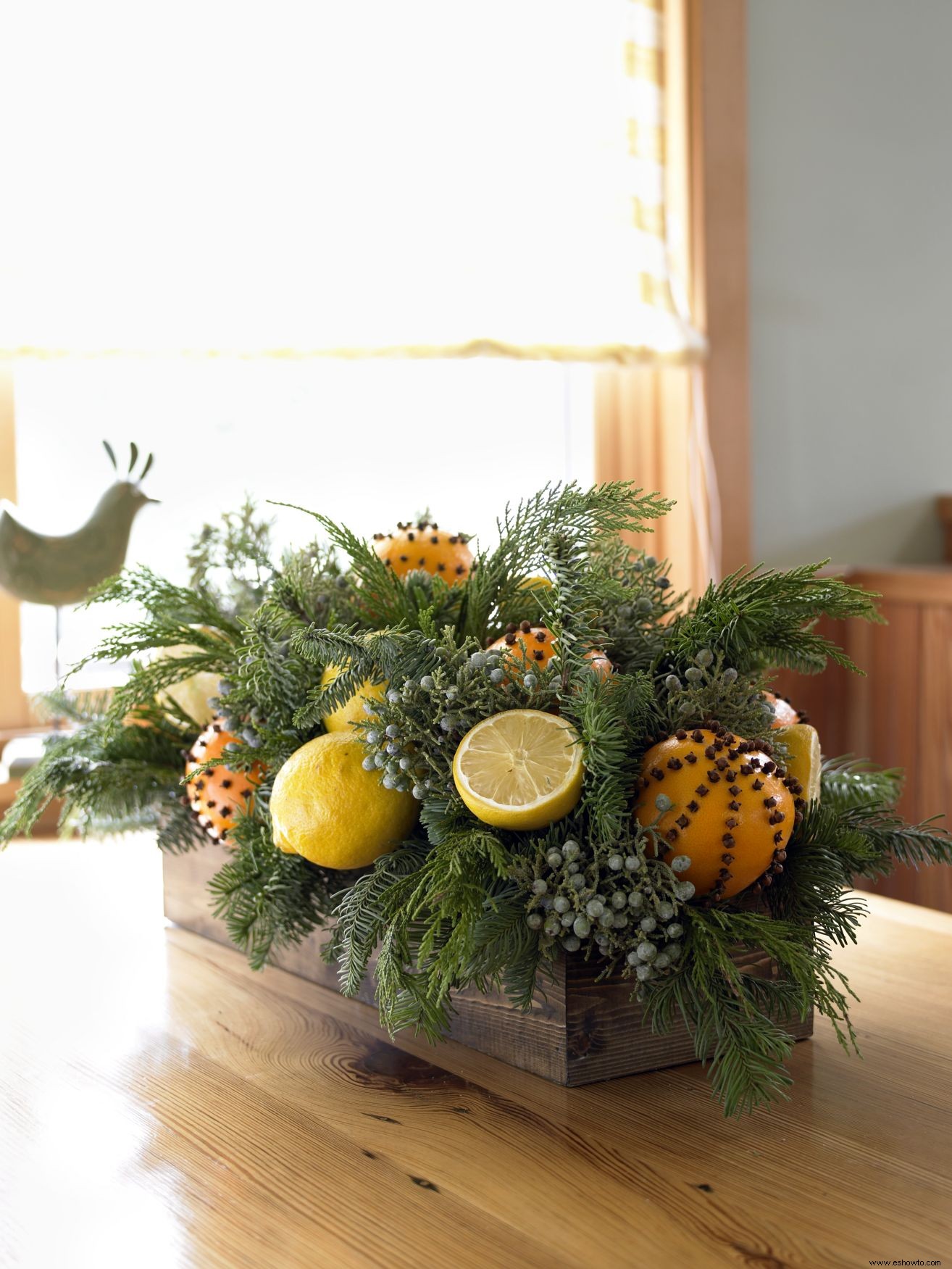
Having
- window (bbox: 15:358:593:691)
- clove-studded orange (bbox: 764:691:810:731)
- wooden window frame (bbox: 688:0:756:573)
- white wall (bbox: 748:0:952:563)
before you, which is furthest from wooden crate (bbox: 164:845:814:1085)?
white wall (bbox: 748:0:952:563)

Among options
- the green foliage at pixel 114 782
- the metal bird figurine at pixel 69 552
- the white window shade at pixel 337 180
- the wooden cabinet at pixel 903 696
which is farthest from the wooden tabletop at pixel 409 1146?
the wooden cabinet at pixel 903 696

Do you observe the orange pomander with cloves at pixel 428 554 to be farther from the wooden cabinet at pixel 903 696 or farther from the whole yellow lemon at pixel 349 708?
the wooden cabinet at pixel 903 696

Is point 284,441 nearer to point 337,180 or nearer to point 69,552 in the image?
point 337,180

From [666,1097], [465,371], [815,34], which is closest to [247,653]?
[666,1097]

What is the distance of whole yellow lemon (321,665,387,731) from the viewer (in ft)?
2.44

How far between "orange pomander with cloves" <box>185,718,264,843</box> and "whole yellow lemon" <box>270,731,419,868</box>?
0.26 ft

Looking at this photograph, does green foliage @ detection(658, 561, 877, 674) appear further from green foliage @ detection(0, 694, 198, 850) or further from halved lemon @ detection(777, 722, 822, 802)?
green foliage @ detection(0, 694, 198, 850)

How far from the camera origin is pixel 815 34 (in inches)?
98.3

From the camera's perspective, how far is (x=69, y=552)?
1.33m

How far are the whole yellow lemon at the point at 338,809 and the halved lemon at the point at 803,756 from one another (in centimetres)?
22

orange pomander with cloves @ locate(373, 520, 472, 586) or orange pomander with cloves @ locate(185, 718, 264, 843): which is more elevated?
orange pomander with cloves @ locate(373, 520, 472, 586)

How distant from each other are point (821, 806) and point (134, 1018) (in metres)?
0.44

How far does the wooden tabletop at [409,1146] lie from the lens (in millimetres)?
543

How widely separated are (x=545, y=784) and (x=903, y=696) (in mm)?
1857
